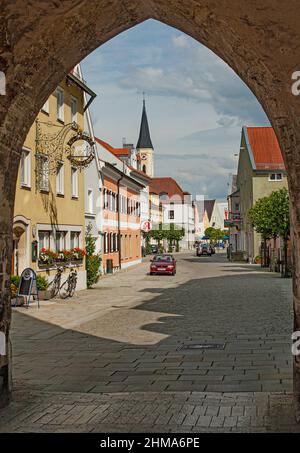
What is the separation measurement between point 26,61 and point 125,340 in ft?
21.6

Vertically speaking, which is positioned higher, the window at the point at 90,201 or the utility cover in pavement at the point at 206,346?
the window at the point at 90,201

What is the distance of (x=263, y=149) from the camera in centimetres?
5397

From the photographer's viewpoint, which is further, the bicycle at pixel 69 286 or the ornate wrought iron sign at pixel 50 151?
the bicycle at pixel 69 286

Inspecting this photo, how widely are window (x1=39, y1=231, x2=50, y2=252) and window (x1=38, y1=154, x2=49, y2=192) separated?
61.1 inches

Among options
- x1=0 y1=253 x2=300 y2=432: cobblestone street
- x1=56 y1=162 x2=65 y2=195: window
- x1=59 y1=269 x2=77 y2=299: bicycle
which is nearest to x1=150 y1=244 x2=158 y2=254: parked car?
x1=56 y1=162 x2=65 y2=195: window

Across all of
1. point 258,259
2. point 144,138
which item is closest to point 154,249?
point 258,259

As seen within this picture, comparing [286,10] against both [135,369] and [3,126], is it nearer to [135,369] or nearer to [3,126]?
[3,126]

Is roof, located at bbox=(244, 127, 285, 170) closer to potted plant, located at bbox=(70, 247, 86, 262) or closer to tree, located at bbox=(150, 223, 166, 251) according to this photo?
potted plant, located at bbox=(70, 247, 86, 262)

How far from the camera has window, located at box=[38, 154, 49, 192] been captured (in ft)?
69.7

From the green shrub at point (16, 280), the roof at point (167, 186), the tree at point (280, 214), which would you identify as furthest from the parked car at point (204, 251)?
the green shrub at point (16, 280)

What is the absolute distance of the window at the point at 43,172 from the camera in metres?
21.2

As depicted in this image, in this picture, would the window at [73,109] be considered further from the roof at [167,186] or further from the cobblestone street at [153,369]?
the roof at [167,186]

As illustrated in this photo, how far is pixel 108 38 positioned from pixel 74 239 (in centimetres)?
1901

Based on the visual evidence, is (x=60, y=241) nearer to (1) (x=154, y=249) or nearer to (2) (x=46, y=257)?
(2) (x=46, y=257)
